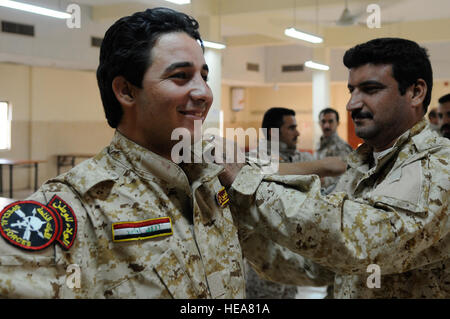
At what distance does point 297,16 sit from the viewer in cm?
1250

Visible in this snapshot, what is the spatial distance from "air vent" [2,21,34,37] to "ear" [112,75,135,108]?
10.0 meters

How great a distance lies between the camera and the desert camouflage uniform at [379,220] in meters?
1.43

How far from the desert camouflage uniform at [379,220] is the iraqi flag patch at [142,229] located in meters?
0.31

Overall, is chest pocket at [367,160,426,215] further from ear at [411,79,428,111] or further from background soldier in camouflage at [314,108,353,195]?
background soldier in camouflage at [314,108,353,195]

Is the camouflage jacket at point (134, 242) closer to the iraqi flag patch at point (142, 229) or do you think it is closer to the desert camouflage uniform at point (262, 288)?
the iraqi flag patch at point (142, 229)

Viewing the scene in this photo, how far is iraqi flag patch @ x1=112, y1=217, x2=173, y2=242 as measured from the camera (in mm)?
1175

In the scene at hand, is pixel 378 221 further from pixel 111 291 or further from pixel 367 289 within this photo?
pixel 111 291

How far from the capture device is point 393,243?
1471 millimetres

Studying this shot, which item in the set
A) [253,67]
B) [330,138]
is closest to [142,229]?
[330,138]

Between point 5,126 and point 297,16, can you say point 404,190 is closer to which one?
point 297,16

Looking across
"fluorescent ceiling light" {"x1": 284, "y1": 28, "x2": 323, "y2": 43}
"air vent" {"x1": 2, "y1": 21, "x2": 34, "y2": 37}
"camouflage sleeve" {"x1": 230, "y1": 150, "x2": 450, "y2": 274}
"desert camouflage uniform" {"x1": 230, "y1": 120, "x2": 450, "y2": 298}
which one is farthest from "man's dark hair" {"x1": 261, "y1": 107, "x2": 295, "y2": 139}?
"air vent" {"x1": 2, "y1": 21, "x2": 34, "y2": 37}

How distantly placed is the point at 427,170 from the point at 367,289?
1.65 ft

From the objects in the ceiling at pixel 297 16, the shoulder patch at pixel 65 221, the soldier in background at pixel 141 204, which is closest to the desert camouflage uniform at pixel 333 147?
the ceiling at pixel 297 16

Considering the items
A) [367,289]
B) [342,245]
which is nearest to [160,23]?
[342,245]
